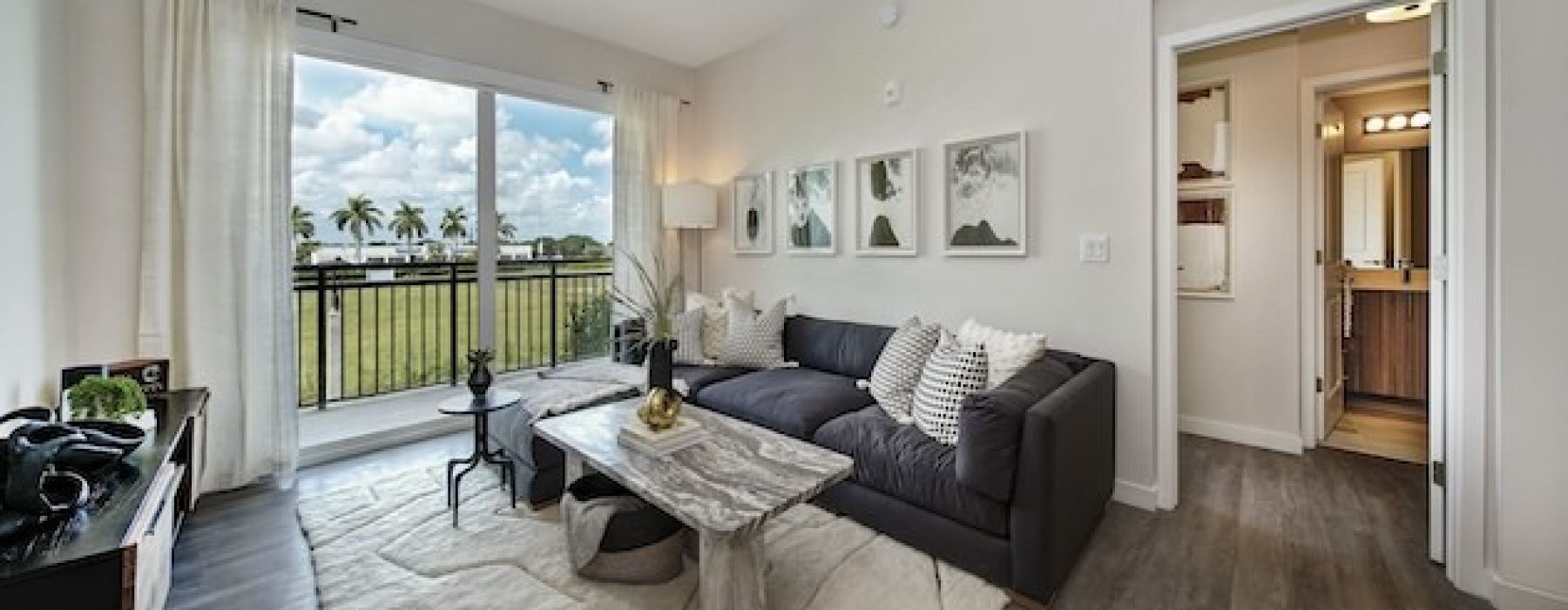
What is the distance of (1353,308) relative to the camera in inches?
173

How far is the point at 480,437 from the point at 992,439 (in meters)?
2.15

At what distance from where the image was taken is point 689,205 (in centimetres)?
439

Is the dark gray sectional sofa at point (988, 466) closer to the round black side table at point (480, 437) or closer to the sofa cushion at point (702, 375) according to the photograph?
the round black side table at point (480, 437)

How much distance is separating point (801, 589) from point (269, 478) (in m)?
2.73

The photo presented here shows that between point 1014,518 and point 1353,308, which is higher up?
point 1353,308

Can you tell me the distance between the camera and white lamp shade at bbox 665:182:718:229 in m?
4.39

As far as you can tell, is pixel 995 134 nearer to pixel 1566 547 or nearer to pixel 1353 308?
pixel 1566 547

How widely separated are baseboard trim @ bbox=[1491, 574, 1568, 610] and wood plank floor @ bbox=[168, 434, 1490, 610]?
5 centimetres

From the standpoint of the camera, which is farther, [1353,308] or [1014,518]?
[1353,308]

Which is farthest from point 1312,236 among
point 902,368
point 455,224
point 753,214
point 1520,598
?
point 455,224

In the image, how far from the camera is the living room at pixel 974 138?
5.94 feet

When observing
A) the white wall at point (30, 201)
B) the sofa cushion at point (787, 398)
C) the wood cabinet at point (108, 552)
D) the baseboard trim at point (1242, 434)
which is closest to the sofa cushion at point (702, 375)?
the sofa cushion at point (787, 398)

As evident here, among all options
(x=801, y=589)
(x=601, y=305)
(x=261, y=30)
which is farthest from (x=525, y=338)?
(x=801, y=589)

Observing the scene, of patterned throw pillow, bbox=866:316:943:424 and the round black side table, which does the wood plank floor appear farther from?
patterned throw pillow, bbox=866:316:943:424
